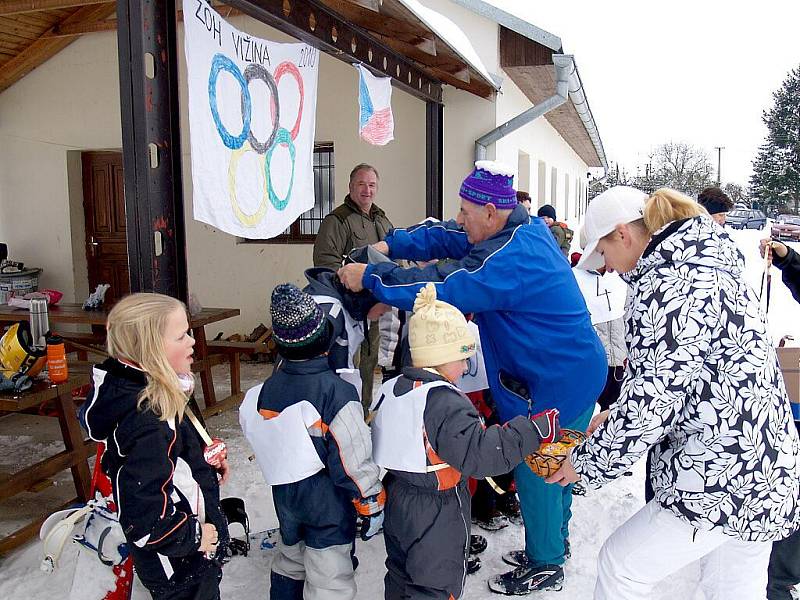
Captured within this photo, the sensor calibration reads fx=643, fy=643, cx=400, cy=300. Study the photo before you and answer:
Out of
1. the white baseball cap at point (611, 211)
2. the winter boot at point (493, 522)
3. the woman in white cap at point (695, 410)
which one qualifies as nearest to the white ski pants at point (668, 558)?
the woman in white cap at point (695, 410)

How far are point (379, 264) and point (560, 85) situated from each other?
16.4ft

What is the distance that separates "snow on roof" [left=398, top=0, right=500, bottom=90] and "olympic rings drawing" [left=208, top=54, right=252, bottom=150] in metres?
1.20

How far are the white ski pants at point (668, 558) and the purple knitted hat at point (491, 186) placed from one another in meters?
1.30

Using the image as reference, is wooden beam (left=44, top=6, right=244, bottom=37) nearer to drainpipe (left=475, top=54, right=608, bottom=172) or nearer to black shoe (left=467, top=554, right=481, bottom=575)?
drainpipe (left=475, top=54, right=608, bottom=172)

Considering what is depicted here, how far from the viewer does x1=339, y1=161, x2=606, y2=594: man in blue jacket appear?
2.55 m

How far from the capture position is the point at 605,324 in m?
4.23

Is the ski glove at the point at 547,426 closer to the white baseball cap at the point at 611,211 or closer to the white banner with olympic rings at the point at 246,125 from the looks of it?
the white baseball cap at the point at 611,211

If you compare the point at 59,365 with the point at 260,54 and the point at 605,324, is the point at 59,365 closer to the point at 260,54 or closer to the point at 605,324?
the point at 260,54

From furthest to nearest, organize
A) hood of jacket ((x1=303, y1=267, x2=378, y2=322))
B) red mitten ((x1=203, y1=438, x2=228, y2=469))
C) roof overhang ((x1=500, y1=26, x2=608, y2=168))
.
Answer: roof overhang ((x1=500, y1=26, x2=608, y2=168))
hood of jacket ((x1=303, y1=267, x2=378, y2=322))
red mitten ((x1=203, y1=438, x2=228, y2=469))

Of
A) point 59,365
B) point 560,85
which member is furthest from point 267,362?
point 560,85

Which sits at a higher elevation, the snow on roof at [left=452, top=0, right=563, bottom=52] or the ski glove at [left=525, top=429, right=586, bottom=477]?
the snow on roof at [left=452, top=0, right=563, bottom=52]

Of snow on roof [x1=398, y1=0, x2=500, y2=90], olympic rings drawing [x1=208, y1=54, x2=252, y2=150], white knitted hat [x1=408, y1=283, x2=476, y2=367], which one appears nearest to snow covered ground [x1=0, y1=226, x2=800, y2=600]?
white knitted hat [x1=408, y1=283, x2=476, y2=367]

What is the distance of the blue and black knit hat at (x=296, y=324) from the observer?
7.29 ft

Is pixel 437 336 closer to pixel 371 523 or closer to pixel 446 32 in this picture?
pixel 371 523
